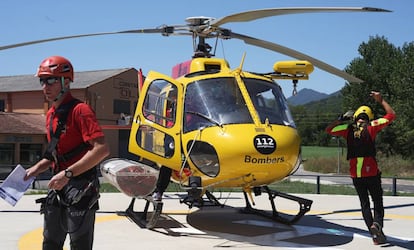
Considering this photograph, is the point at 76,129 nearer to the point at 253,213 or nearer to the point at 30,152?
the point at 253,213

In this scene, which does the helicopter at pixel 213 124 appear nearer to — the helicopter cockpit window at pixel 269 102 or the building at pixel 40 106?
the helicopter cockpit window at pixel 269 102

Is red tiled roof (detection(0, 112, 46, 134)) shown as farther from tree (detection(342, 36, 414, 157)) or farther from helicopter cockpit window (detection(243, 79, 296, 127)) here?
helicopter cockpit window (detection(243, 79, 296, 127))

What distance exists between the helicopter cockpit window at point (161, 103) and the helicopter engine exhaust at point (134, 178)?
3.19ft

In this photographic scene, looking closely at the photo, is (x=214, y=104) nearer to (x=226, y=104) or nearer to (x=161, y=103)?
(x=226, y=104)

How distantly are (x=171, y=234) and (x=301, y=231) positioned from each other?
2214 millimetres

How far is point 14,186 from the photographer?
423cm

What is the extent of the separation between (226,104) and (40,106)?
116 ft

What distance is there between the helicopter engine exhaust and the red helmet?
469 centimetres

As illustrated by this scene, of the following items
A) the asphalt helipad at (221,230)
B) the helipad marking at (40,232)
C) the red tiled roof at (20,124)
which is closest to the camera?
the helipad marking at (40,232)

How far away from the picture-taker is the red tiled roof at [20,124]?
33.8 meters

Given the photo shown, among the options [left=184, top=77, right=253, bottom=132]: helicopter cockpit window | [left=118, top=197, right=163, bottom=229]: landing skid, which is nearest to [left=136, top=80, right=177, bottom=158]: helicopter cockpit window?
[left=184, top=77, right=253, bottom=132]: helicopter cockpit window

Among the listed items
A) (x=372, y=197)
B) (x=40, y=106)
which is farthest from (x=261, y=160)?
(x=40, y=106)

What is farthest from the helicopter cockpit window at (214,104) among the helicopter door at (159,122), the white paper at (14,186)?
the white paper at (14,186)

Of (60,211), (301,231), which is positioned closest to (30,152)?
(301,231)
